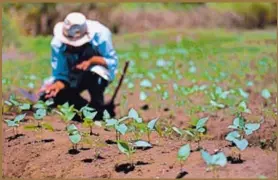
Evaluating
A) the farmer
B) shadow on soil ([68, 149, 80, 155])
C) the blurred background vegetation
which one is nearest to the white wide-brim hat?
the farmer

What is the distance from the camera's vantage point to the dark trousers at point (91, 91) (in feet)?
23.2

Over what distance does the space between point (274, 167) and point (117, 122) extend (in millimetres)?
1120

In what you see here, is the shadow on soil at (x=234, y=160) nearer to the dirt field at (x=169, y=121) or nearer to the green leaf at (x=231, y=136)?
the dirt field at (x=169, y=121)

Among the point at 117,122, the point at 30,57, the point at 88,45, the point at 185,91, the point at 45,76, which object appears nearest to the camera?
the point at 117,122

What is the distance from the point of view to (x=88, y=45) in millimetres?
6848

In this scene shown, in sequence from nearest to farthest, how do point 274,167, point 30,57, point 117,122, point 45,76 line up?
point 274,167
point 117,122
point 45,76
point 30,57

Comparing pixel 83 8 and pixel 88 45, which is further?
pixel 83 8

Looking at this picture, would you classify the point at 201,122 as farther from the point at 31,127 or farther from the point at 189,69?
the point at 189,69

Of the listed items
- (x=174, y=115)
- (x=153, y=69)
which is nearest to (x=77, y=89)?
(x=174, y=115)

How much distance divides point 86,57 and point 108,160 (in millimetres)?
2889

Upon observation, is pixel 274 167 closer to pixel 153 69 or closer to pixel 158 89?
pixel 158 89

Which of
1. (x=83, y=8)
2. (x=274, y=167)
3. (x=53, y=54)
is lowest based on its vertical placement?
(x=274, y=167)

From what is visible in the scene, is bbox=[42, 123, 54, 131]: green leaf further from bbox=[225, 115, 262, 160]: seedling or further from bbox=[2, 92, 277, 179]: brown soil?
bbox=[225, 115, 262, 160]: seedling

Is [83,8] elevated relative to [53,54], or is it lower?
elevated
